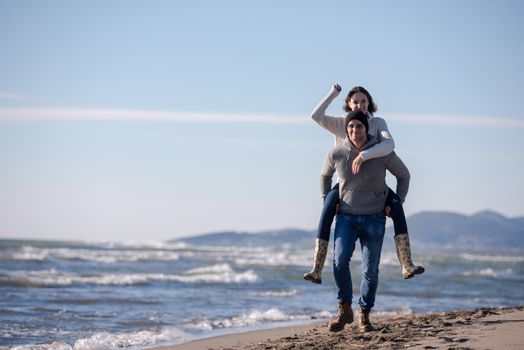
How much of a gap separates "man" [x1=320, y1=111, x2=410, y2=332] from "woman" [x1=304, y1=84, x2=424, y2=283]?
72 mm

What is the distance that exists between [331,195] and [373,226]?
1.38ft

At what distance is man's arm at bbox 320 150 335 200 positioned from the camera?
6934 millimetres

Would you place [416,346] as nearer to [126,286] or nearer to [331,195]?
[331,195]

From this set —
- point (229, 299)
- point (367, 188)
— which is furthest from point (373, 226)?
point (229, 299)

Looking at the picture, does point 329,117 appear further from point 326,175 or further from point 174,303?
point 174,303

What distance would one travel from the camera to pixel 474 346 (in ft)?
20.2

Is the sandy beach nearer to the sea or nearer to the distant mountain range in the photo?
the sea

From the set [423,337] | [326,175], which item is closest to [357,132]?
[326,175]

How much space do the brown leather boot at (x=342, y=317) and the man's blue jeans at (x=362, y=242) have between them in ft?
0.75

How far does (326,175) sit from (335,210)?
31cm

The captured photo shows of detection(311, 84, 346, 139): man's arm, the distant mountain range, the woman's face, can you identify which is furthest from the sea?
the distant mountain range

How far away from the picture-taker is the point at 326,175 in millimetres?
6996

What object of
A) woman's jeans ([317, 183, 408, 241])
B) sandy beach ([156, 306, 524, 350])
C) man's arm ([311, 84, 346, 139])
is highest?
man's arm ([311, 84, 346, 139])

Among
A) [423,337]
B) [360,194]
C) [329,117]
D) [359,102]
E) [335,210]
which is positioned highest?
[359,102]
